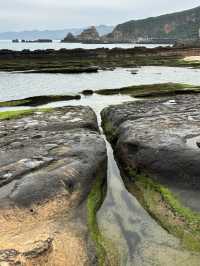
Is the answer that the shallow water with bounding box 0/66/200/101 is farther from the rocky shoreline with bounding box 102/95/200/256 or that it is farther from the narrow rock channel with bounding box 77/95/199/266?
the narrow rock channel with bounding box 77/95/199/266

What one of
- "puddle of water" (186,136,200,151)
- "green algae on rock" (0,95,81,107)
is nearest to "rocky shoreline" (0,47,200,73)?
"green algae on rock" (0,95,81,107)

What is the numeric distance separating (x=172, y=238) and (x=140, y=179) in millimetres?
4615

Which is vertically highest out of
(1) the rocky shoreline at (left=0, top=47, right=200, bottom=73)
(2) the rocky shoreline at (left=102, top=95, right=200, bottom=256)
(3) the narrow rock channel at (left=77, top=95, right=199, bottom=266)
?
(1) the rocky shoreline at (left=0, top=47, right=200, bottom=73)

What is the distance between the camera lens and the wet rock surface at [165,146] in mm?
15617

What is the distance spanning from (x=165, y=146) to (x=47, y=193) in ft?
21.6

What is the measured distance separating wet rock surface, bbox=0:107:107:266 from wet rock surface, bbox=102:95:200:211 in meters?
1.78

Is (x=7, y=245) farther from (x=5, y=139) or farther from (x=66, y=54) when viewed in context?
(x=66, y=54)

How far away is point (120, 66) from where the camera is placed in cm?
8262

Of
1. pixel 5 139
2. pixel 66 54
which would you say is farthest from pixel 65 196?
pixel 66 54

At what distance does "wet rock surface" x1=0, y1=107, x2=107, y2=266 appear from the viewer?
11125 millimetres

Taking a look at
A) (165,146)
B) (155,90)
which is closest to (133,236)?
(165,146)

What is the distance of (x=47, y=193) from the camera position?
45.7ft

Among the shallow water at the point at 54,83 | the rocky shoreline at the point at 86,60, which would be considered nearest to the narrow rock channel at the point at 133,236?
the shallow water at the point at 54,83

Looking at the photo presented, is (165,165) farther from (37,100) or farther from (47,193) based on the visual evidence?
(37,100)
